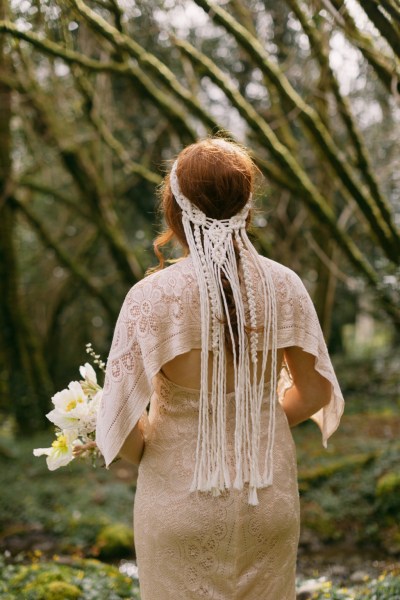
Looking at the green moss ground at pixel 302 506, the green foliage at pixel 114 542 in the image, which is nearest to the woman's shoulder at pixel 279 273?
the green moss ground at pixel 302 506

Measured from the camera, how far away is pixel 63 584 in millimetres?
3572

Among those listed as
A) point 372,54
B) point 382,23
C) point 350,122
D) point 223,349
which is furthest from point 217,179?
point 350,122

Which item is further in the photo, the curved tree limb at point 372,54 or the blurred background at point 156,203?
the blurred background at point 156,203

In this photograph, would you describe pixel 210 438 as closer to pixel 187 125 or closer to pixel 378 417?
pixel 187 125

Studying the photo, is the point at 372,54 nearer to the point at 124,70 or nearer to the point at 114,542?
the point at 124,70

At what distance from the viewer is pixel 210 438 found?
217 centimetres

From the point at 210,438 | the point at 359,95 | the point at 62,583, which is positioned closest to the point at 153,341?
the point at 210,438

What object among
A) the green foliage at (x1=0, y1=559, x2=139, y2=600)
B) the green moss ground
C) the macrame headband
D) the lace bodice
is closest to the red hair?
the macrame headband

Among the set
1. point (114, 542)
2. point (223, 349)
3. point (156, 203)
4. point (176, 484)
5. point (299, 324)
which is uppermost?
point (156, 203)

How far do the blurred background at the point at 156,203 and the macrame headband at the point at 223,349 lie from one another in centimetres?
51

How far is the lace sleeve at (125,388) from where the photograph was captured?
217 cm

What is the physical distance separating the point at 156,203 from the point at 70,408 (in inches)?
317

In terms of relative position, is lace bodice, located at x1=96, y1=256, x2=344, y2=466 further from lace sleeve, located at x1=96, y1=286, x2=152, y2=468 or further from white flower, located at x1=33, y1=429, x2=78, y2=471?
white flower, located at x1=33, y1=429, x2=78, y2=471

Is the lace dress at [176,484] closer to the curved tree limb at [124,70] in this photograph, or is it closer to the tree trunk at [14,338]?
the curved tree limb at [124,70]
